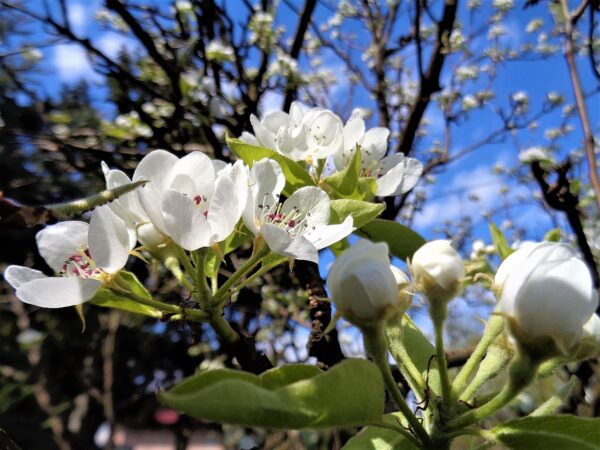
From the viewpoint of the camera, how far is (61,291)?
58 cm

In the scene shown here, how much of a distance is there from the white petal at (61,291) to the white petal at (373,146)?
1.73ft

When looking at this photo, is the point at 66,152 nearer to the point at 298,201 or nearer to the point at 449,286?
the point at 298,201

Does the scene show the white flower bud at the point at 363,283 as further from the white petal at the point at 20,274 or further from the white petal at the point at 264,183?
the white petal at the point at 20,274

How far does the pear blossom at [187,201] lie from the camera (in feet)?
1.89

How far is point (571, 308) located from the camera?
1.49 ft

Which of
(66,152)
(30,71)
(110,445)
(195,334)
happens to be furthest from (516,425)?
(30,71)

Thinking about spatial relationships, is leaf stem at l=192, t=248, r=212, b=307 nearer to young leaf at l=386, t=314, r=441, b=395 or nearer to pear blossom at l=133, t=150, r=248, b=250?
pear blossom at l=133, t=150, r=248, b=250

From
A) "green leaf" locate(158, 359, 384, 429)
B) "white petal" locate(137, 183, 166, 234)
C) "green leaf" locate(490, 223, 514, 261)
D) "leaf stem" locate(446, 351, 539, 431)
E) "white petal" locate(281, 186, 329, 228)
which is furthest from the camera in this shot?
"green leaf" locate(490, 223, 514, 261)

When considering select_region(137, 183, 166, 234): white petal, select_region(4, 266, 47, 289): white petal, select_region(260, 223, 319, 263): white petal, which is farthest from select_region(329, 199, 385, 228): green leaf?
select_region(4, 266, 47, 289): white petal

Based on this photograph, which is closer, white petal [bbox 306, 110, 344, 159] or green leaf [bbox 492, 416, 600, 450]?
green leaf [bbox 492, 416, 600, 450]

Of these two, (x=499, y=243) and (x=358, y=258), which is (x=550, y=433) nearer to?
(x=358, y=258)

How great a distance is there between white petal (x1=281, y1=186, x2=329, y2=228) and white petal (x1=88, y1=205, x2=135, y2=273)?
22cm

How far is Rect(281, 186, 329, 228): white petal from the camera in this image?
0.70 m

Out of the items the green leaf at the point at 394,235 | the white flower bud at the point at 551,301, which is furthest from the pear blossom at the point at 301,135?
the white flower bud at the point at 551,301
